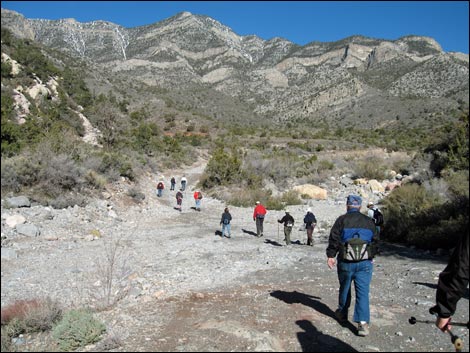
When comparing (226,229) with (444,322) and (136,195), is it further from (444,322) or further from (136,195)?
(444,322)

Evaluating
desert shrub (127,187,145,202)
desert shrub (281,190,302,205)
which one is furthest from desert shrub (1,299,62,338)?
desert shrub (281,190,302,205)

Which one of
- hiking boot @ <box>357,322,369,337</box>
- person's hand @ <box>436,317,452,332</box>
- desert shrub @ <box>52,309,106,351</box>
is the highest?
person's hand @ <box>436,317,452,332</box>

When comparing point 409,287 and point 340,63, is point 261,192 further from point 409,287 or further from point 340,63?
point 340,63

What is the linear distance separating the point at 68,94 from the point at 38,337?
127ft

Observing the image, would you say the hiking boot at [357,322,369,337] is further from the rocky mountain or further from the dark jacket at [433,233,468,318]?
the rocky mountain

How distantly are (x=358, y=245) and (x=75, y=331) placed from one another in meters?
→ 3.73

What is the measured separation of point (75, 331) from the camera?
504 cm

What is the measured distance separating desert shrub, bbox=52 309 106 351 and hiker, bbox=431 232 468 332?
410 centimetres

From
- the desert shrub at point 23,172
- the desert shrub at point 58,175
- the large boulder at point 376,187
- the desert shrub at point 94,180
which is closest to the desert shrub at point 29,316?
the desert shrub at point 23,172

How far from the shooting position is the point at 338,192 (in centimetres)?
2727

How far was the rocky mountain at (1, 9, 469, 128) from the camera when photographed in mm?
84812

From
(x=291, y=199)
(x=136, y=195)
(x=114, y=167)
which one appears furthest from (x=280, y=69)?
(x=136, y=195)

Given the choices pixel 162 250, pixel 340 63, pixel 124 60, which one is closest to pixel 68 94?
pixel 162 250

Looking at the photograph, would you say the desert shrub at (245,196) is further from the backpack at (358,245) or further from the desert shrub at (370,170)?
the backpack at (358,245)
